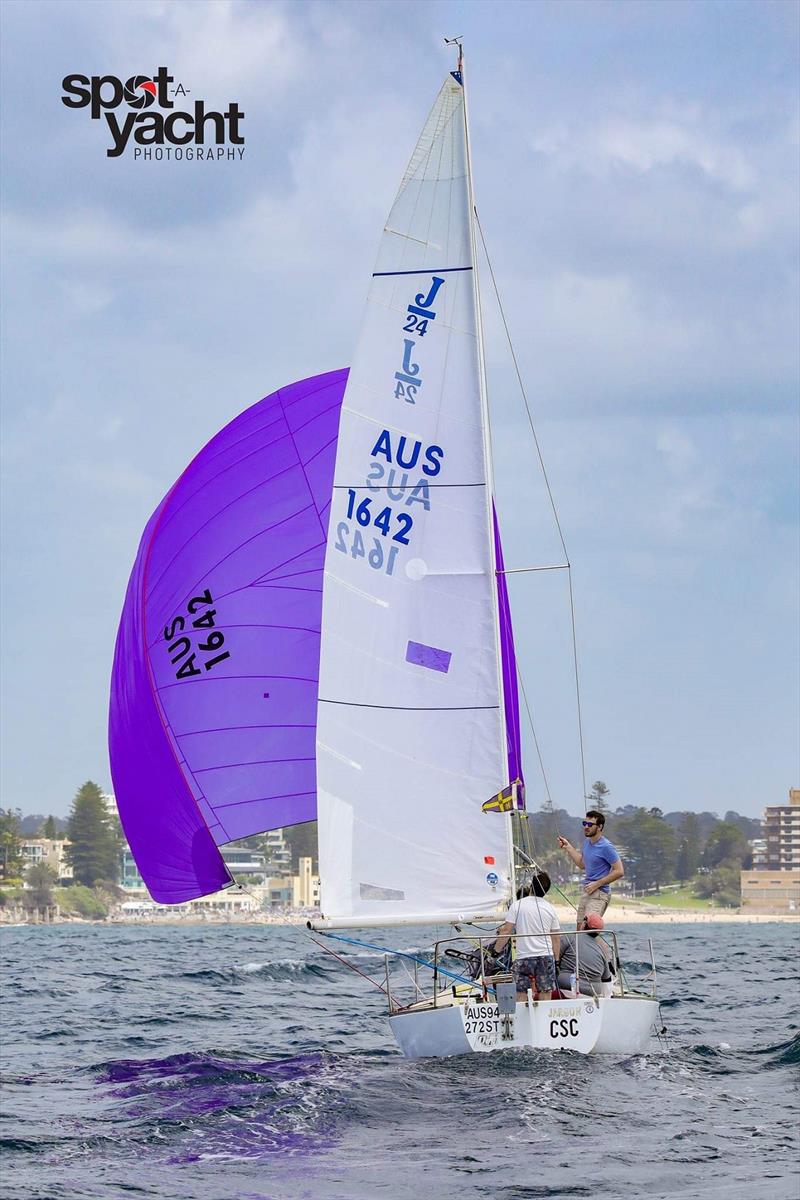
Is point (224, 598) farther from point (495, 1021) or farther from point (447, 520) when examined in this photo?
point (495, 1021)

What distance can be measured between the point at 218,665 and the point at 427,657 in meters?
2.53

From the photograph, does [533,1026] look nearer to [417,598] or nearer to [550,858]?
[417,598]

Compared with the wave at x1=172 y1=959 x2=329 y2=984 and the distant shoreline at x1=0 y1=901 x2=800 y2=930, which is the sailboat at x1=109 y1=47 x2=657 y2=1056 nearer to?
the wave at x1=172 y1=959 x2=329 y2=984

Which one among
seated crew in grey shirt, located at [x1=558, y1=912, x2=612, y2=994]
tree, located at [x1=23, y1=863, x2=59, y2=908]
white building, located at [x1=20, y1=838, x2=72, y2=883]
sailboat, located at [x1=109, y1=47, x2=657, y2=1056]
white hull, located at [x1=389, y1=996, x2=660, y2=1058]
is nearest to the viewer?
white hull, located at [x1=389, y1=996, x2=660, y2=1058]

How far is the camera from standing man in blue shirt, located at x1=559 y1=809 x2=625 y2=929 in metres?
11.5

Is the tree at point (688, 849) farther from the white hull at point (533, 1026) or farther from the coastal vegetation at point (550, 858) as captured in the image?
the white hull at point (533, 1026)

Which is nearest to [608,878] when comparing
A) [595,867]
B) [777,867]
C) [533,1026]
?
[595,867]

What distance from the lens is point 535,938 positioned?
11.0 meters

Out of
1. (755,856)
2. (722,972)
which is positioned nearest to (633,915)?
(755,856)

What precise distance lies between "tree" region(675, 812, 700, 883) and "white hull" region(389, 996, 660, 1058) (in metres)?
135

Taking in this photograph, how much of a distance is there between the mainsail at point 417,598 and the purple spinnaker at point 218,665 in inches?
72.2

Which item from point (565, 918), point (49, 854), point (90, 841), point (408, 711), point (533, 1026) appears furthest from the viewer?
point (49, 854)

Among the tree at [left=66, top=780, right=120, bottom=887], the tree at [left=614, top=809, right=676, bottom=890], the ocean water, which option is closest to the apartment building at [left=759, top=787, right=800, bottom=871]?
the tree at [left=614, top=809, right=676, bottom=890]

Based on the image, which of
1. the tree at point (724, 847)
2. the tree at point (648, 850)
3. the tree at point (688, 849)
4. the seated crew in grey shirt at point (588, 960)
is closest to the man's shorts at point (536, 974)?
the seated crew in grey shirt at point (588, 960)
